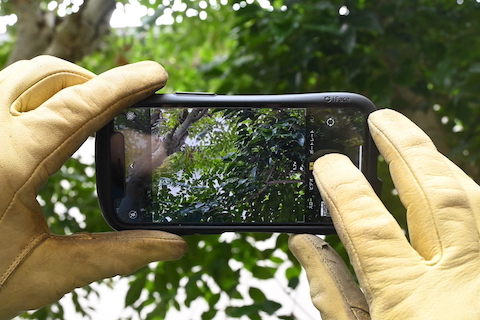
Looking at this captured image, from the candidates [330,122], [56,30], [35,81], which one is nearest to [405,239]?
[330,122]

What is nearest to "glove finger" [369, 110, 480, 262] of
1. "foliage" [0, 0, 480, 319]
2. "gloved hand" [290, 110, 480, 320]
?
"gloved hand" [290, 110, 480, 320]

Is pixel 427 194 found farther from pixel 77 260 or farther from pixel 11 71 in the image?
pixel 11 71

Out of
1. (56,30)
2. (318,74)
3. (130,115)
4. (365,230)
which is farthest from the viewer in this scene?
(56,30)

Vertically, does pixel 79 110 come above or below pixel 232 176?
above

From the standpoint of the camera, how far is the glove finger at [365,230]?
19.2 inches

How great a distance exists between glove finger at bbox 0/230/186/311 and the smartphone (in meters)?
0.04

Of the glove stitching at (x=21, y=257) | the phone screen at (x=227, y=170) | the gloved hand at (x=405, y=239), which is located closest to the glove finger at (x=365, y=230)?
the gloved hand at (x=405, y=239)

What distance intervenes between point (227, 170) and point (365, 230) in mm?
237

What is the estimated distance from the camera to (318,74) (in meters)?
0.92

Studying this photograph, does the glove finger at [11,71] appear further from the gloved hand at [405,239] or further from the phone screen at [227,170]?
the gloved hand at [405,239]

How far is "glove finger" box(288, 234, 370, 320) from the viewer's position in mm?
545

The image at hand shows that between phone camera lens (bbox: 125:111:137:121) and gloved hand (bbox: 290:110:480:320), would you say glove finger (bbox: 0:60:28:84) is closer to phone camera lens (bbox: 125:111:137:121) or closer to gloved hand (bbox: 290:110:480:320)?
phone camera lens (bbox: 125:111:137:121)

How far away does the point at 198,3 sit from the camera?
1.07 metres

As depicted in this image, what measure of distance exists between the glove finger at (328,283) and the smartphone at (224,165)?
47 mm
